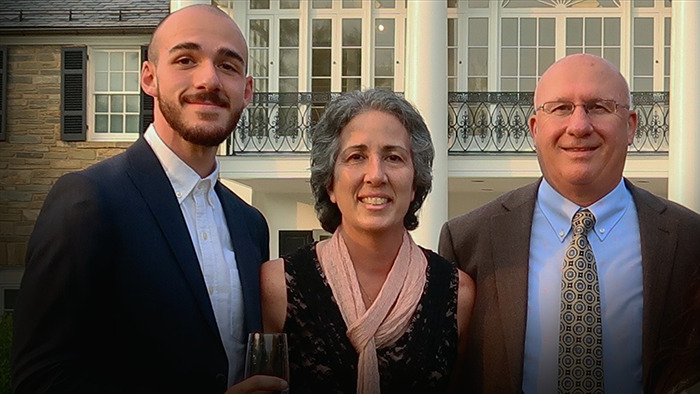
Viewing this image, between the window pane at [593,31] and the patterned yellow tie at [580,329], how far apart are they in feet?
46.9

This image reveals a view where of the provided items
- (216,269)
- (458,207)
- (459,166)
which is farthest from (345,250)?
(458,207)

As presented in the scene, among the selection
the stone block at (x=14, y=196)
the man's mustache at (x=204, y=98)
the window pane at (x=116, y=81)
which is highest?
the window pane at (x=116, y=81)

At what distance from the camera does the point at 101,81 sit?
1867 centimetres

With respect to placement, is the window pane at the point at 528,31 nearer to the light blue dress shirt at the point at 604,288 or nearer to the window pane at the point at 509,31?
the window pane at the point at 509,31

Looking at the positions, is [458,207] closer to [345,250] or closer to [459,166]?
[459,166]

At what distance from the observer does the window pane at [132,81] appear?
60.7 ft

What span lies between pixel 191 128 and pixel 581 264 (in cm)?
172

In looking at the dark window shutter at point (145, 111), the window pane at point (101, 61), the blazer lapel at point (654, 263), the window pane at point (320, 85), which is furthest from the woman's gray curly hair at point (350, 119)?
the window pane at point (101, 61)

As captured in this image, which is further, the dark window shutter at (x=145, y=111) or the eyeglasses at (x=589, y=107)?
the dark window shutter at (x=145, y=111)

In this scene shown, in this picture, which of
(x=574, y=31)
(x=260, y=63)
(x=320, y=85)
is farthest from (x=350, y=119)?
(x=574, y=31)

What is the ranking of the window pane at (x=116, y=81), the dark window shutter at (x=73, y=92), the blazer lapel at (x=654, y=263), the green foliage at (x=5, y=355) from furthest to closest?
the window pane at (x=116, y=81) → the dark window shutter at (x=73, y=92) → the green foliage at (x=5, y=355) → the blazer lapel at (x=654, y=263)

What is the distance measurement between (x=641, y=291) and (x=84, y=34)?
54.4ft

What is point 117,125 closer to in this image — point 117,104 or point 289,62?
point 117,104

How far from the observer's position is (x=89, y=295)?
2811 mm
